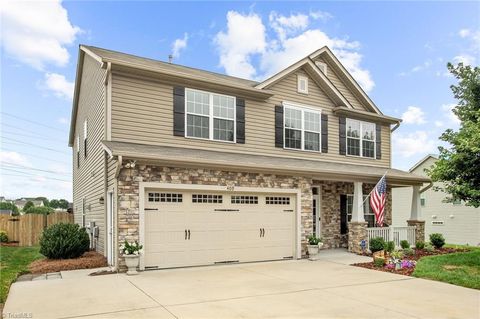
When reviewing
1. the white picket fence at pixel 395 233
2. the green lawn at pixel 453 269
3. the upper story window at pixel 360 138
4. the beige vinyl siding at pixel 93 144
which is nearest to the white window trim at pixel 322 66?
the upper story window at pixel 360 138

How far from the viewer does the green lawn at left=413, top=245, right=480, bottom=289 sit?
940 cm

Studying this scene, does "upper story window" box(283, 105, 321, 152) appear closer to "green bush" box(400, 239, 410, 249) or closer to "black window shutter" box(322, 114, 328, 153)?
"black window shutter" box(322, 114, 328, 153)

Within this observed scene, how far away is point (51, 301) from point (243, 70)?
55.1ft

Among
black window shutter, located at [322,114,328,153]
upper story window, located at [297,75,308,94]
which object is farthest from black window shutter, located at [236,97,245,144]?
black window shutter, located at [322,114,328,153]

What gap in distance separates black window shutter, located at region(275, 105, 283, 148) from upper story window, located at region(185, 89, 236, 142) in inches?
72.6

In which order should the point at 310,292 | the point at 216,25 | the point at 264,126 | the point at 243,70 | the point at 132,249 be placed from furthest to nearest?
the point at 243,70 → the point at 216,25 → the point at 264,126 → the point at 132,249 → the point at 310,292

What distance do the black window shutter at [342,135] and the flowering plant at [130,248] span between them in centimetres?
954

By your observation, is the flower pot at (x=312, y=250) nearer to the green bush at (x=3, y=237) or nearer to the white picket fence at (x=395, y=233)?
the white picket fence at (x=395, y=233)

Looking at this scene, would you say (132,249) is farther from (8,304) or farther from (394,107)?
(394,107)

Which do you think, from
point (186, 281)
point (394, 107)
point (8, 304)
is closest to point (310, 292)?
point (186, 281)

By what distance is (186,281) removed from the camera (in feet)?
29.8

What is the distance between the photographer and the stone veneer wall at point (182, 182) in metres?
10.1

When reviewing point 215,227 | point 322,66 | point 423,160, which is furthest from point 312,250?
point 423,160

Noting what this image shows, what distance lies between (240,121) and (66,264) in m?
7.00
